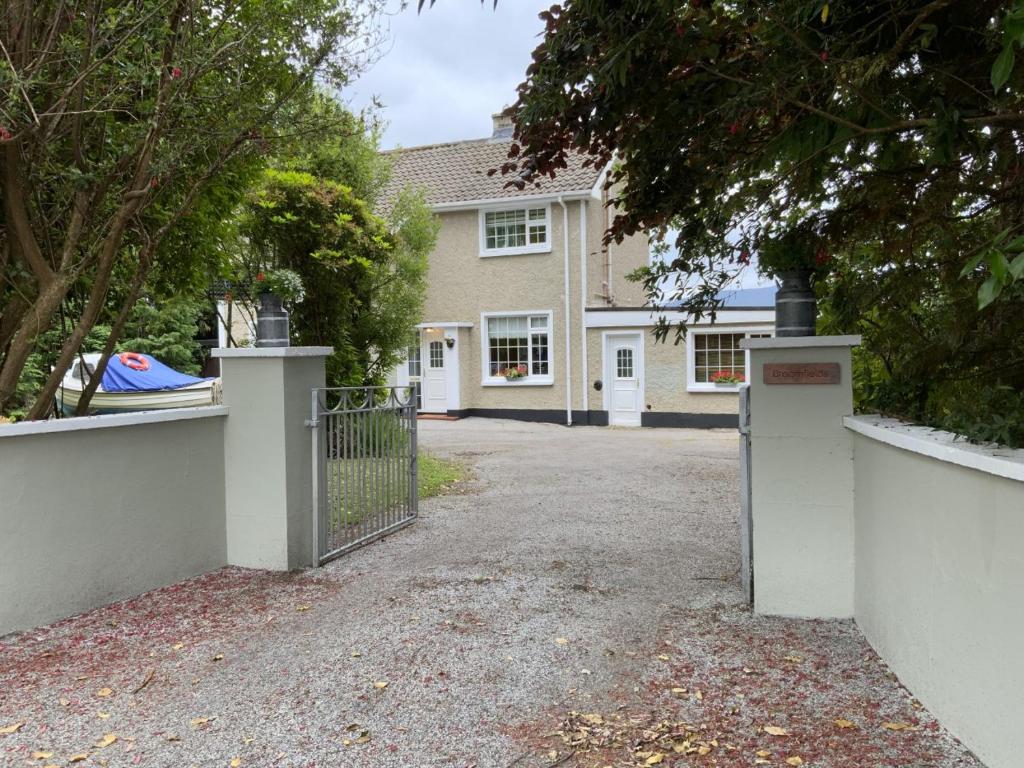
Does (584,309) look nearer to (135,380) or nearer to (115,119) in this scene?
(135,380)

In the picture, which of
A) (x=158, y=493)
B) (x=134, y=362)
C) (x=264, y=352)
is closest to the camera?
(x=158, y=493)

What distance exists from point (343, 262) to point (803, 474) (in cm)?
773

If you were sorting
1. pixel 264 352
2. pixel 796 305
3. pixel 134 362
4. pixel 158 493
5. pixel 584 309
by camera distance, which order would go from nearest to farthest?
pixel 796 305 → pixel 158 493 → pixel 264 352 → pixel 134 362 → pixel 584 309

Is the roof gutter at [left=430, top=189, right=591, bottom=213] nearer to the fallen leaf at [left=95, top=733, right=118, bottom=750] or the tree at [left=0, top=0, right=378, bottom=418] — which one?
the tree at [left=0, top=0, right=378, bottom=418]

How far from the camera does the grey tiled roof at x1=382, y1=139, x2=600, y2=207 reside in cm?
1742

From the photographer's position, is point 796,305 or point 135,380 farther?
point 135,380

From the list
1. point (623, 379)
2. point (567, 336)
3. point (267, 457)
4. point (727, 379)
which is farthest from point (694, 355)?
point (267, 457)

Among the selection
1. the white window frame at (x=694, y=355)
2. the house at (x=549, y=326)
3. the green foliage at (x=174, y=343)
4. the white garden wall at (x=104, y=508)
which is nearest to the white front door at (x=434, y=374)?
the house at (x=549, y=326)

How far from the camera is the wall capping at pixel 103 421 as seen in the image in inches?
160

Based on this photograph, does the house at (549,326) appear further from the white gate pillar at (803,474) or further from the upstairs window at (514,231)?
the white gate pillar at (803,474)

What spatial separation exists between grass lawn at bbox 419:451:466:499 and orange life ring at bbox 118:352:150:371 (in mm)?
7522

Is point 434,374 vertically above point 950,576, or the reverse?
point 434,374

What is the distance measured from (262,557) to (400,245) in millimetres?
7632

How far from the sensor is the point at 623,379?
17.3 metres
